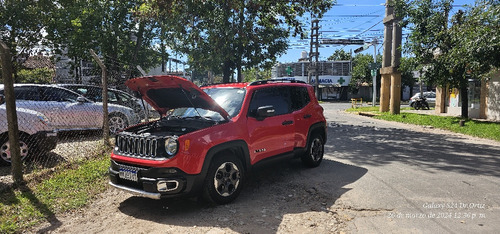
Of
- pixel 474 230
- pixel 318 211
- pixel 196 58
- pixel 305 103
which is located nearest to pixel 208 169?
pixel 318 211

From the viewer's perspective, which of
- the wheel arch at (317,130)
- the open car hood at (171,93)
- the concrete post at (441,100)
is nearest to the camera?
the open car hood at (171,93)

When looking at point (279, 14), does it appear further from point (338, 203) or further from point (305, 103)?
point (338, 203)

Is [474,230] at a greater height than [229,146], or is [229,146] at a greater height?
[229,146]

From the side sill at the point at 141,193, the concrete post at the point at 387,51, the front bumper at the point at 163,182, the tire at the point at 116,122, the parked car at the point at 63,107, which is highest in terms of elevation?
the concrete post at the point at 387,51

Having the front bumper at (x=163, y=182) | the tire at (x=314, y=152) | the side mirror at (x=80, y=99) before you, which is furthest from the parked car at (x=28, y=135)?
the tire at (x=314, y=152)

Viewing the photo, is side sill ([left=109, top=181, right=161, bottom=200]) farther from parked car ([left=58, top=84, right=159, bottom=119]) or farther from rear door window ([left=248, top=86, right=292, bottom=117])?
parked car ([left=58, top=84, right=159, bottom=119])

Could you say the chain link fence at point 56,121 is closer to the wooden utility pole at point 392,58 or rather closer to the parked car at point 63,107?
the parked car at point 63,107

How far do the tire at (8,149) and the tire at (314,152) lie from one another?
5.28m

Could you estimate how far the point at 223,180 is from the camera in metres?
4.34

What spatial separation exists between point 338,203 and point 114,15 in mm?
18090

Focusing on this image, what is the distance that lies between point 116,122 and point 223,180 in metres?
6.26

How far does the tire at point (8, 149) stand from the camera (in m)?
5.97

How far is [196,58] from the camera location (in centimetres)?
1555

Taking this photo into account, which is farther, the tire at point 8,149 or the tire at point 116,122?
the tire at point 116,122
